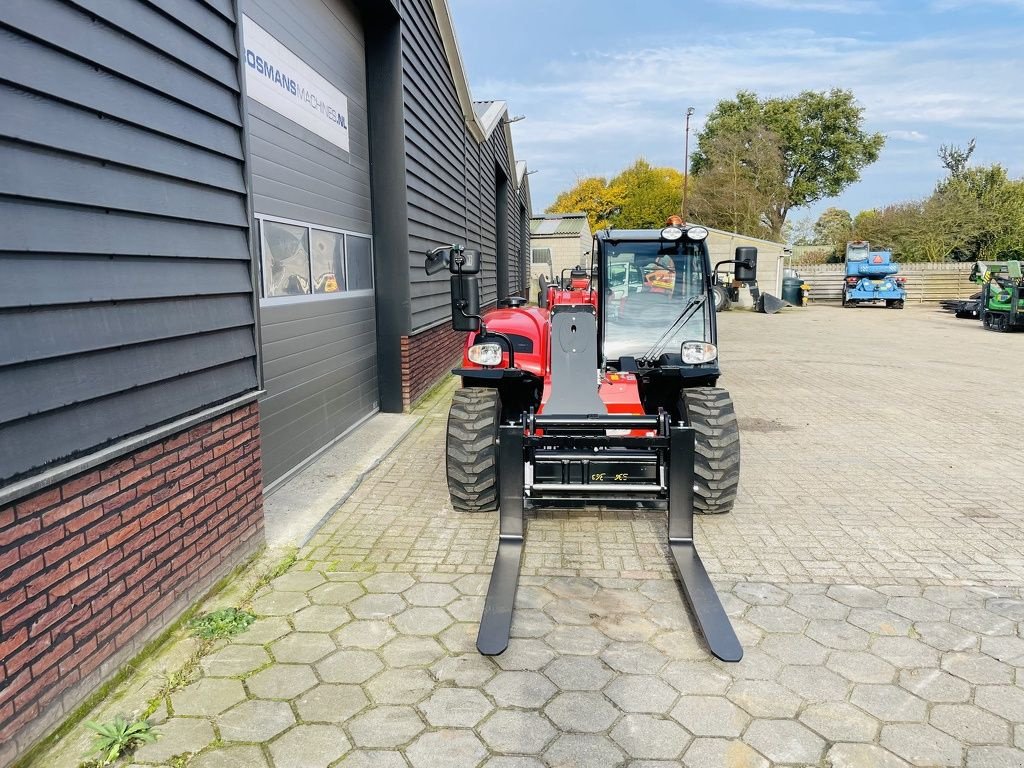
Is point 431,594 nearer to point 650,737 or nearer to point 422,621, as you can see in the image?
point 422,621

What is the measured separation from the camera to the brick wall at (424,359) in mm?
8617

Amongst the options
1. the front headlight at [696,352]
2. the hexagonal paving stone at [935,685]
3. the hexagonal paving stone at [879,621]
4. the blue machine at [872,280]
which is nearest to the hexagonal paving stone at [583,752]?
the hexagonal paving stone at [935,685]

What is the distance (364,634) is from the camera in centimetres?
343

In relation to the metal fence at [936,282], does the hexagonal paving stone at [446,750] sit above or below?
below

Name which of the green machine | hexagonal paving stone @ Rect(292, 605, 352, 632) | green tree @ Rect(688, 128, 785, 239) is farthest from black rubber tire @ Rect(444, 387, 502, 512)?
green tree @ Rect(688, 128, 785, 239)

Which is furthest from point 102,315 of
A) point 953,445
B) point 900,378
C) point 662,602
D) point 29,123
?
point 900,378

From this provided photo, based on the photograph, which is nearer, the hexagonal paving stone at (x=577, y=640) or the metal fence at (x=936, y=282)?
the hexagonal paving stone at (x=577, y=640)

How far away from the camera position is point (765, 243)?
31.1 m

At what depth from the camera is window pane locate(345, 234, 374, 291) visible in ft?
25.0

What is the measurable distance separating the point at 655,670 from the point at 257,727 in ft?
5.53

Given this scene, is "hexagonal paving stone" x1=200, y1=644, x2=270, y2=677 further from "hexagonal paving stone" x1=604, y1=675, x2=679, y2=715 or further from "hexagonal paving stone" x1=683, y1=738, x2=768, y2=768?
"hexagonal paving stone" x1=683, y1=738, x2=768, y2=768

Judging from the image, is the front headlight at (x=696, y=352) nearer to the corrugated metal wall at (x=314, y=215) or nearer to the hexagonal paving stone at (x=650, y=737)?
the hexagonal paving stone at (x=650, y=737)

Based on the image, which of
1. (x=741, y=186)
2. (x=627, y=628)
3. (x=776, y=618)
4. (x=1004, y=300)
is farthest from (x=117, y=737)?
(x=741, y=186)

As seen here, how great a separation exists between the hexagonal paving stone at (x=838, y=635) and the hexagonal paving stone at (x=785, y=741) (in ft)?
2.41
